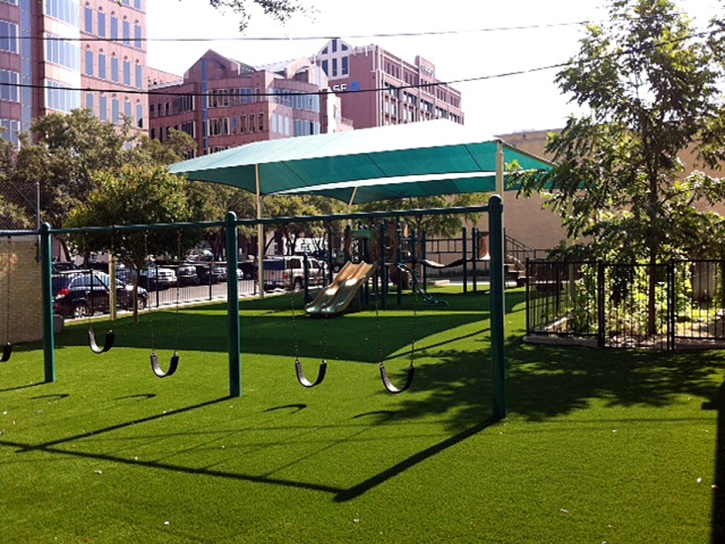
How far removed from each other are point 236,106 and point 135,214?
73384mm

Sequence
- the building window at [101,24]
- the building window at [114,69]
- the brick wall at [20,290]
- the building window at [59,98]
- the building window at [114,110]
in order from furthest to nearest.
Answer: the building window at [114,69], the building window at [114,110], the building window at [101,24], the building window at [59,98], the brick wall at [20,290]

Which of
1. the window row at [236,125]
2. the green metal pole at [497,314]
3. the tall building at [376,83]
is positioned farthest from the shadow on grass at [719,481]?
the tall building at [376,83]

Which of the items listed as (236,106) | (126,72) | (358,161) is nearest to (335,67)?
(236,106)

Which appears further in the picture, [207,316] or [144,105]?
[144,105]

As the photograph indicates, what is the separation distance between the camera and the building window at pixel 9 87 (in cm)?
5580

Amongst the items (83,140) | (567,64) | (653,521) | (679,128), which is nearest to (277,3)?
(567,64)

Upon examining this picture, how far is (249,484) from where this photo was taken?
6.13 meters

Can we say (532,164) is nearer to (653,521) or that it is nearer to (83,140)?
(653,521)

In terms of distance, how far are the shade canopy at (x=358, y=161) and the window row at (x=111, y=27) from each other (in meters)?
43.3

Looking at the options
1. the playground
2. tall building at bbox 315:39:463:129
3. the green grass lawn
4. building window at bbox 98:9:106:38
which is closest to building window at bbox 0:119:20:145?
building window at bbox 98:9:106:38

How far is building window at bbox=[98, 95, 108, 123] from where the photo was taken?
6644cm

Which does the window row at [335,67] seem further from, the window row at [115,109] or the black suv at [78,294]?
the black suv at [78,294]

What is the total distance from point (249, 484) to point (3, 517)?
182cm

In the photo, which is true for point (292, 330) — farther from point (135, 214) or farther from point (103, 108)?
point (103, 108)
